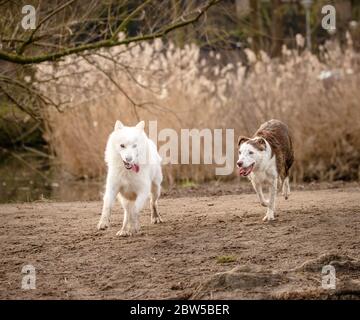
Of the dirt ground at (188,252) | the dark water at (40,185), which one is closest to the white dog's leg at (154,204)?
the dirt ground at (188,252)

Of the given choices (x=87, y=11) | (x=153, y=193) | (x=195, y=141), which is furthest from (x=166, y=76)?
(x=153, y=193)

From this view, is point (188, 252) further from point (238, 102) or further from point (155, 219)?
point (238, 102)

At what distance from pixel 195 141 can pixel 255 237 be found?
7.55 metres

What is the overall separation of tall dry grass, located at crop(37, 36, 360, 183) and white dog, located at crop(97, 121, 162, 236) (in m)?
5.79

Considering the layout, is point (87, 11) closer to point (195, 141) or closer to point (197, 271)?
point (195, 141)

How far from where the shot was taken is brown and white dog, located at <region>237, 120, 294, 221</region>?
27.0 feet

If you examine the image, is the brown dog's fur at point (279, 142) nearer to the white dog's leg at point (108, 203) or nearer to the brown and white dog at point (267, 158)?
the brown and white dog at point (267, 158)

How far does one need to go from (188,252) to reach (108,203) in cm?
125

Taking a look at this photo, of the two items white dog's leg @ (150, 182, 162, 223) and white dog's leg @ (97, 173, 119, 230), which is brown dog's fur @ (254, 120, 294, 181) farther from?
white dog's leg @ (97, 173, 119, 230)

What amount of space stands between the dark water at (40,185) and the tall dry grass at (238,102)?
33.9 inches

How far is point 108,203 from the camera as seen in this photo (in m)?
8.22

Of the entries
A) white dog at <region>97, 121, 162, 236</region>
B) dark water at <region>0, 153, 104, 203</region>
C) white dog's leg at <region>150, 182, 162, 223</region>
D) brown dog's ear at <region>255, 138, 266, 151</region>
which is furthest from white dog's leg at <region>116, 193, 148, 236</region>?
dark water at <region>0, 153, 104, 203</region>
